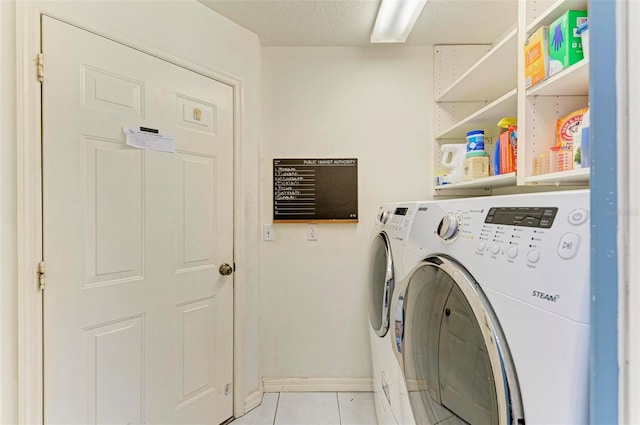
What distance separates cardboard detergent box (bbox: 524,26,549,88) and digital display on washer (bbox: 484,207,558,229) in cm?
80

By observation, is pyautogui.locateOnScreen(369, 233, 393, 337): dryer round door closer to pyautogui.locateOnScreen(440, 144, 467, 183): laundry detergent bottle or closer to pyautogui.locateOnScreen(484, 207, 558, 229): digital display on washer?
pyautogui.locateOnScreen(484, 207, 558, 229): digital display on washer

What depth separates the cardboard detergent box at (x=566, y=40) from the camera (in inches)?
37.3

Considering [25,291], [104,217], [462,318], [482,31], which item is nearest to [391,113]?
[482,31]

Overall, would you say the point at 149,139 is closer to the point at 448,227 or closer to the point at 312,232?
the point at 312,232

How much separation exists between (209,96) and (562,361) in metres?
1.71

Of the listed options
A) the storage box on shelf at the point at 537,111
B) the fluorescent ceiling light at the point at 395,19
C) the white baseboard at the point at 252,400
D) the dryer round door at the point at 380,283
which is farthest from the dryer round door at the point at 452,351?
the fluorescent ceiling light at the point at 395,19

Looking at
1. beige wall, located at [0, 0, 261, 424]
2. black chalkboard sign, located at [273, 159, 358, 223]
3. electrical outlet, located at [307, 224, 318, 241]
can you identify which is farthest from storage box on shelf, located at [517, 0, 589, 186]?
beige wall, located at [0, 0, 261, 424]

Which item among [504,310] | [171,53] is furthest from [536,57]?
[171,53]

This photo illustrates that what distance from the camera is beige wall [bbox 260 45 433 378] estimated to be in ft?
6.26

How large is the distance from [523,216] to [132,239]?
144 cm

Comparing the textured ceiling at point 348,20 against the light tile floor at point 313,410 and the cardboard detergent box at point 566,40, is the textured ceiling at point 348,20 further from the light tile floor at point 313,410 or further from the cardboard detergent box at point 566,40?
the light tile floor at point 313,410

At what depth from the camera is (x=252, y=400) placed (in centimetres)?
175

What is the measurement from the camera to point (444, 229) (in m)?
0.73

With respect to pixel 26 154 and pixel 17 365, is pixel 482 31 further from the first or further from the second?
pixel 17 365
